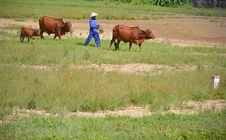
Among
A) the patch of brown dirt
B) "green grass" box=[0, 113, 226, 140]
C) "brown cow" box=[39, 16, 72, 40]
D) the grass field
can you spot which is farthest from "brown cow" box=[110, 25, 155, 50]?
"green grass" box=[0, 113, 226, 140]

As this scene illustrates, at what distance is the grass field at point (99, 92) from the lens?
9148mm

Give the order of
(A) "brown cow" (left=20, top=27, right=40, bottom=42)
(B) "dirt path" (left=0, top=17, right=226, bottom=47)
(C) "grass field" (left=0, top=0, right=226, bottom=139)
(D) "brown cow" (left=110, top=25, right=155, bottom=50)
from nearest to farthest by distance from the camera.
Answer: (C) "grass field" (left=0, top=0, right=226, bottom=139) < (D) "brown cow" (left=110, top=25, right=155, bottom=50) < (A) "brown cow" (left=20, top=27, right=40, bottom=42) < (B) "dirt path" (left=0, top=17, right=226, bottom=47)

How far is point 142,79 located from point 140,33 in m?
6.97

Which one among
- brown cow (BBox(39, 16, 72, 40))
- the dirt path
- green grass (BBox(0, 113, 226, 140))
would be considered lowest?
the dirt path

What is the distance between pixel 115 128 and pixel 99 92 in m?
2.92

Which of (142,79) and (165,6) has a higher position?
(142,79)

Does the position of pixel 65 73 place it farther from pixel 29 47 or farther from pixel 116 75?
pixel 29 47

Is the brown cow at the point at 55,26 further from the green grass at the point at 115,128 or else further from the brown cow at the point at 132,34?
the green grass at the point at 115,128

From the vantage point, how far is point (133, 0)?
69938 mm

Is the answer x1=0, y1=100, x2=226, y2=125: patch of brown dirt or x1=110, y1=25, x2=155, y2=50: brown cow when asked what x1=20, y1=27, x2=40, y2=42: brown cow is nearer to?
x1=110, y1=25, x2=155, y2=50: brown cow

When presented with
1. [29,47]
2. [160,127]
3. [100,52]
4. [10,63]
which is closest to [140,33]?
[100,52]

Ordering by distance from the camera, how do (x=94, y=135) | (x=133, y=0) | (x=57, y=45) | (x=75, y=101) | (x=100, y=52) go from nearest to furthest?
(x=94, y=135) → (x=75, y=101) → (x=100, y=52) → (x=57, y=45) → (x=133, y=0)

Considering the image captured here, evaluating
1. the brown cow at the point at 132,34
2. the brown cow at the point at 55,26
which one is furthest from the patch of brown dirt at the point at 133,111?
the brown cow at the point at 55,26

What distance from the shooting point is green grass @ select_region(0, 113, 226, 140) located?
8711 mm
